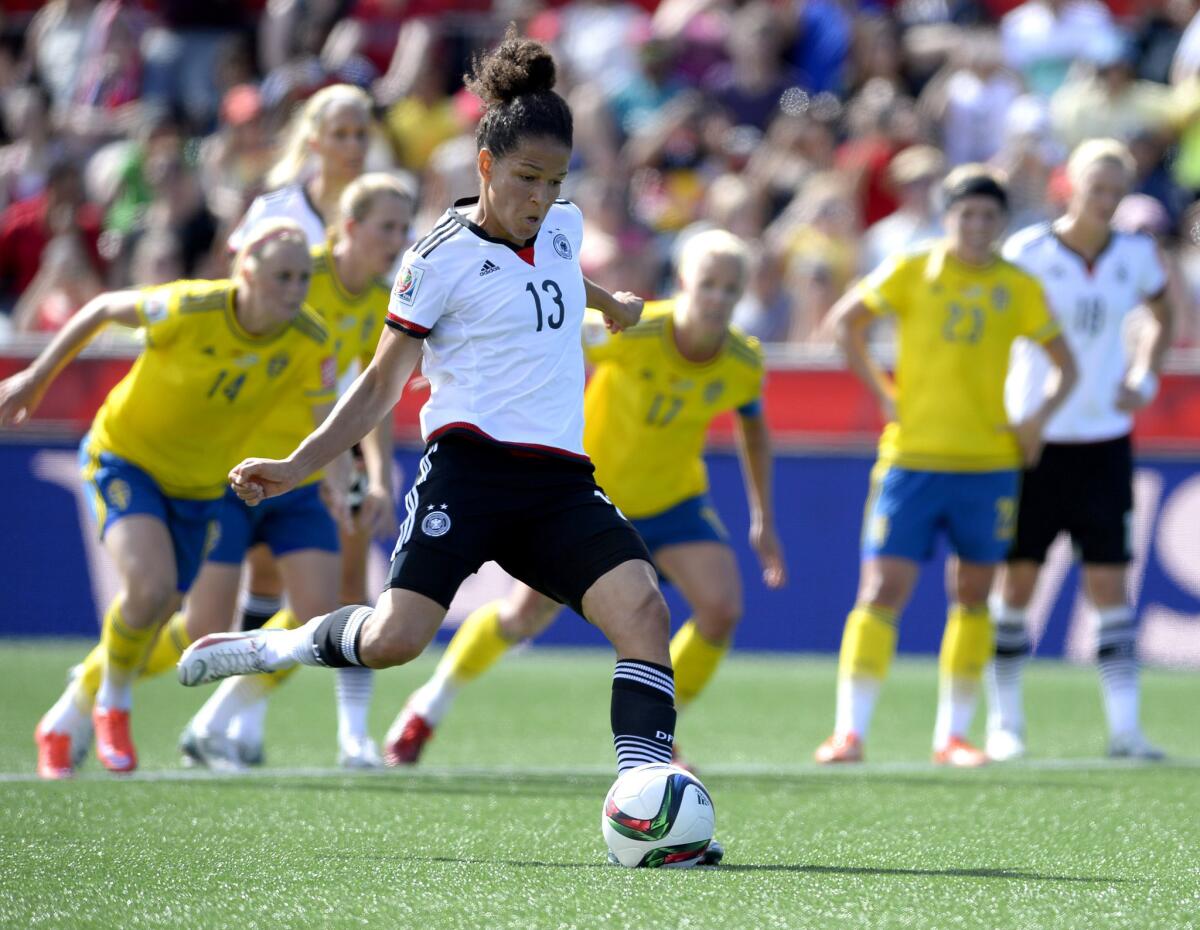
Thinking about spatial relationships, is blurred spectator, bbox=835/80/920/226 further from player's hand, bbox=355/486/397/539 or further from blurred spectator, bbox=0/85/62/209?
player's hand, bbox=355/486/397/539

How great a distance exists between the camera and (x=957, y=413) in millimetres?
7996

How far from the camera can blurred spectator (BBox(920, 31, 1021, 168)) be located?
1464 centimetres

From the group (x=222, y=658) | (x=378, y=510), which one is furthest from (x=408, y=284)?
(x=378, y=510)

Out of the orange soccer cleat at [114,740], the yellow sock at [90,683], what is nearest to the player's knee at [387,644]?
the orange soccer cleat at [114,740]

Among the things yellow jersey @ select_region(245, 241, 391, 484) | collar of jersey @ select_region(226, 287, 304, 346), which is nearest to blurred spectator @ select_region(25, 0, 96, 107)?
yellow jersey @ select_region(245, 241, 391, 484)

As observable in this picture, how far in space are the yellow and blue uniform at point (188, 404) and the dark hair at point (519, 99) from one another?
6.80 ft

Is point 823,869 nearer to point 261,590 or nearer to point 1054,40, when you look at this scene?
point 261,590

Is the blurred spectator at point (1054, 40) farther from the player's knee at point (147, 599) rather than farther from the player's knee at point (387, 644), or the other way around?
the player's knee at point (387, 644)

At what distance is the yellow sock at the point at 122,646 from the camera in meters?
6.87

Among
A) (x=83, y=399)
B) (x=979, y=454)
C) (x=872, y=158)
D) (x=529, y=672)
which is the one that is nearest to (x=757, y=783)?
(x=979, y=454)

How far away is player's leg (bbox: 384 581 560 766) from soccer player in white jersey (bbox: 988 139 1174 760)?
215 cm

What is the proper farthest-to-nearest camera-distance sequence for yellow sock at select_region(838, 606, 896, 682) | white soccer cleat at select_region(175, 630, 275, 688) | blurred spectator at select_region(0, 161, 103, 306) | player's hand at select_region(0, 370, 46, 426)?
blurred spectator at select_region(0, 161, 103, 306), yellow sock at select_region(838, 606, 896, 682), player's hand at select_region(0, 370, 46, 426), white soccer cleat at select_region(175, 630, 275, 688)

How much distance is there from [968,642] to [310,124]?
358 centimetres

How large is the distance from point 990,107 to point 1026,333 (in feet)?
23.2
